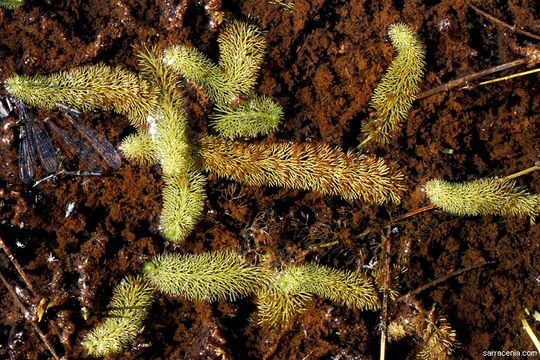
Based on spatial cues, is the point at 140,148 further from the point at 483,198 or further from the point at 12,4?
the point at 483,198

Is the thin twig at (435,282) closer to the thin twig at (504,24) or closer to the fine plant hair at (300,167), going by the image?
the fine plant hair at (300,167)

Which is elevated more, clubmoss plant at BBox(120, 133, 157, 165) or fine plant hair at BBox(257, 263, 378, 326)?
clubmoss plant at BBox(120, 133, 157, 165)

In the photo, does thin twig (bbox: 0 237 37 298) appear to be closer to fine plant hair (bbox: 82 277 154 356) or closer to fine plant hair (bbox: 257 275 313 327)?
fine plant hair (bbox: 82 277 154 356)

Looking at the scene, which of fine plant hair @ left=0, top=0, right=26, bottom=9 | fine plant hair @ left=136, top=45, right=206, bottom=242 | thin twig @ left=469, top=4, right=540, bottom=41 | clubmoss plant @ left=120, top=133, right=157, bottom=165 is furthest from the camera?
thin twig @ left=469, top=4, right=540, bottom=41

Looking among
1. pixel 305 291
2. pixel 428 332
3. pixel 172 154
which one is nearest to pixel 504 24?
pixel 428 332

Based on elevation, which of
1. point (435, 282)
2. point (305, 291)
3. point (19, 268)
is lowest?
point (19, 268)

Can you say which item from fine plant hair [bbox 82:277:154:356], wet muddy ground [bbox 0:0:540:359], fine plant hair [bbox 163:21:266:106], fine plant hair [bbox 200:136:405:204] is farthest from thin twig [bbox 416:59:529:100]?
fine plant hair [bbox 82:277:154:356]

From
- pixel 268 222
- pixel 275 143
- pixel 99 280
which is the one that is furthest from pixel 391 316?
pixel 99 280
